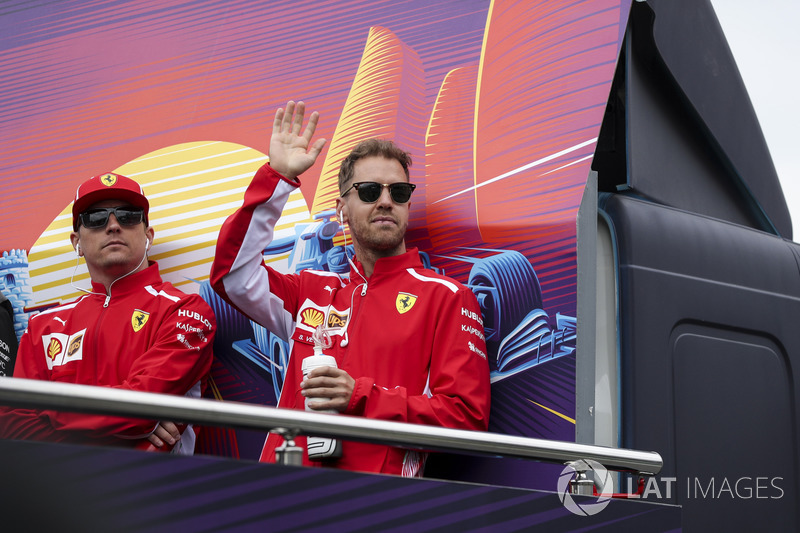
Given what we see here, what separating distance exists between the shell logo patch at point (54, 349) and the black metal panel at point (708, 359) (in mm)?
1867

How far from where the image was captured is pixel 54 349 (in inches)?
126

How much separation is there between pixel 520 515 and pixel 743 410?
1.36 meters

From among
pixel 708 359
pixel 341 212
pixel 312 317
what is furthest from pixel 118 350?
pixel 708 359

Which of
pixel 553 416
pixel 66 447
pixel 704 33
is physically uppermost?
pixel 704 33

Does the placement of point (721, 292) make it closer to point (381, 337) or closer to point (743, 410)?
point (743, 410)

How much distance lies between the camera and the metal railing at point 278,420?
1.60 metres

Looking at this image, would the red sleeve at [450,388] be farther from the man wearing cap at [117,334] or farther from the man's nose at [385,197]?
the man wearing cap at [117,334]

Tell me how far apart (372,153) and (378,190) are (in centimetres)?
16

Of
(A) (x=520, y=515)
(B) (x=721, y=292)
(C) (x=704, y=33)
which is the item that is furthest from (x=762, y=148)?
(A) (x=520, y=515)

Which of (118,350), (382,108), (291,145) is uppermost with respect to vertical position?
(382,108)

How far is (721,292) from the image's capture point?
3074mm

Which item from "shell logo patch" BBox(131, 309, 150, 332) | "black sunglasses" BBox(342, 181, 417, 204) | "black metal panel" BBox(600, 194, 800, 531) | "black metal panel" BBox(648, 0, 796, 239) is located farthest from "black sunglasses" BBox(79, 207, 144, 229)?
"black metal panel" BBox(648, 0, 796, 239)

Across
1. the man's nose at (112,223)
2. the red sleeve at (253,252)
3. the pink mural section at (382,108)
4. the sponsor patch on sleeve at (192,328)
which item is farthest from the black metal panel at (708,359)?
the man's nose at (112,223)

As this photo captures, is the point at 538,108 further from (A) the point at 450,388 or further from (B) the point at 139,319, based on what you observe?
(B) the point at 139,319
